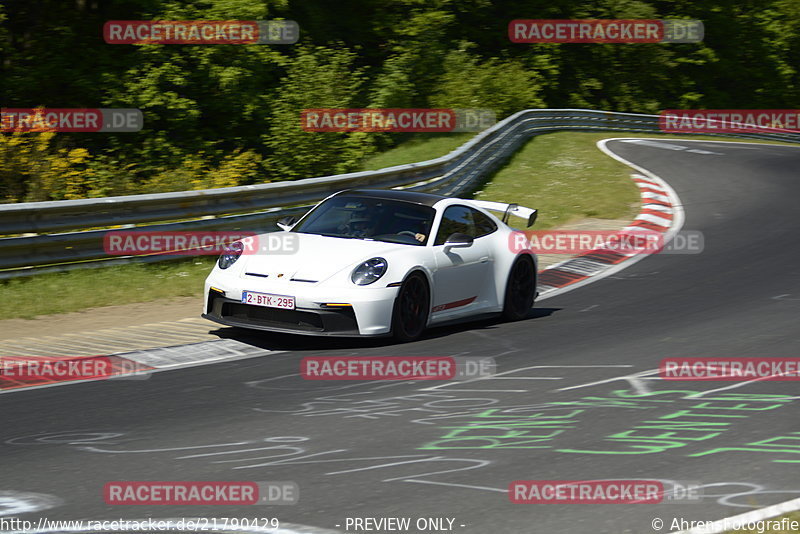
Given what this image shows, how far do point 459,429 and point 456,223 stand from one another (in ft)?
Result: 13.1

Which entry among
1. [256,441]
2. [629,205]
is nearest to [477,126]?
[629,205]

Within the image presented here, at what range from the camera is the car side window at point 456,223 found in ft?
33.4

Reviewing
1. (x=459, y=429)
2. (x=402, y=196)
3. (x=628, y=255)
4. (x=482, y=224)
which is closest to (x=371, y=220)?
(x=402, y=196)

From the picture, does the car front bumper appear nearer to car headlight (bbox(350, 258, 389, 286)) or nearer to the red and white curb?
car headlight (bbox(350, 258, 389, 286))

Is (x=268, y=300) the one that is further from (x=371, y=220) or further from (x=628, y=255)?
(x=628, y=255)

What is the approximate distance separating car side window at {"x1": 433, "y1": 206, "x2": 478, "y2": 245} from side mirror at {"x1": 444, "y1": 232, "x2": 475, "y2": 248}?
0.15 meters

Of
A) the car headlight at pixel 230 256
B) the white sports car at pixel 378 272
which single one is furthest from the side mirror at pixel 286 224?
the car headlight at pixel 230 256

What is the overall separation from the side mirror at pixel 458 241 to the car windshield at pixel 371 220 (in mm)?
217

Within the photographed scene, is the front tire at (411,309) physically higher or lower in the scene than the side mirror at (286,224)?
lower

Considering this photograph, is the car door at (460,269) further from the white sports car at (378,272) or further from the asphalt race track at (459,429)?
the asphalt race track at (459,429)

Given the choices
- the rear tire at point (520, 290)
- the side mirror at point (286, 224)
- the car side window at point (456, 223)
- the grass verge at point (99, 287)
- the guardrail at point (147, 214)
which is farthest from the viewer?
the guardrail at point (147, 214)

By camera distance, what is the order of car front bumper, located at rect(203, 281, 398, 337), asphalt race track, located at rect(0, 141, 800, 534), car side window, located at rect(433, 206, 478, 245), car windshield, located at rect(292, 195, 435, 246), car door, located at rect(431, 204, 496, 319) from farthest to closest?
1. car side window, located at rect(433, 206, 478, 245)
2. car windshield, located at rect(292, 195, 435, 246)
3. car door, located at rect(431, 204, 496, 319)
4. car front bumper, located at rect(203, 281, 398, 337)
5. asphalt race track, located at rect(0, 141, 800, 534)

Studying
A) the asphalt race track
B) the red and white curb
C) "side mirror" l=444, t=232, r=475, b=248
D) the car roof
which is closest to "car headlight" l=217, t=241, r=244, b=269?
the asphalt race track

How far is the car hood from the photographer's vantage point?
925cm
